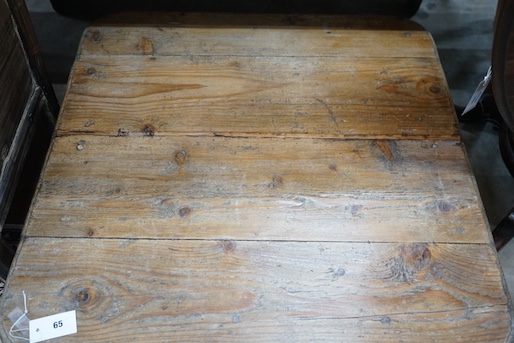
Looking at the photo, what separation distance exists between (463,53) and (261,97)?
0.92m

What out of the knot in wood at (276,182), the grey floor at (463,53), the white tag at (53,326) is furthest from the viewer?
the grey floor at (463,53)

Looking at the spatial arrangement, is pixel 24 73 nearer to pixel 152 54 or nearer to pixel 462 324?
pixel 152 54

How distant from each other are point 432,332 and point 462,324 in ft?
0.15

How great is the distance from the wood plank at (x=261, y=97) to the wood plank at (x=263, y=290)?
0.22 meters

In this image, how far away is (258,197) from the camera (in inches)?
32.8

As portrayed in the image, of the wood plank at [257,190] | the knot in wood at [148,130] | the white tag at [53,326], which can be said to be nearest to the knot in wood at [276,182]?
the wood plank at [257,190]

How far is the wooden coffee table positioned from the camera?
2.40ft

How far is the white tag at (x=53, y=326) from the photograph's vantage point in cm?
71

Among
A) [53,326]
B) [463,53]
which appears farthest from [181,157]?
[463,53]

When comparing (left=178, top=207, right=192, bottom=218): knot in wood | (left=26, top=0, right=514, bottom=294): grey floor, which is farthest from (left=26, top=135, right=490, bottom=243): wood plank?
(left=26, top=0, right=514, bottom=294): grey floor

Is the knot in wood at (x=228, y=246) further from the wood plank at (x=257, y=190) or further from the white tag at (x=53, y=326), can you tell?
the white tag at (x=53, y=326)

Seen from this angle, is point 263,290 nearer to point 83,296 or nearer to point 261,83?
point 83,296

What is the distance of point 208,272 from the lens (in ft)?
2.49

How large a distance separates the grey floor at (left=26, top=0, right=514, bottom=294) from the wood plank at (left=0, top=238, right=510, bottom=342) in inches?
23.8
